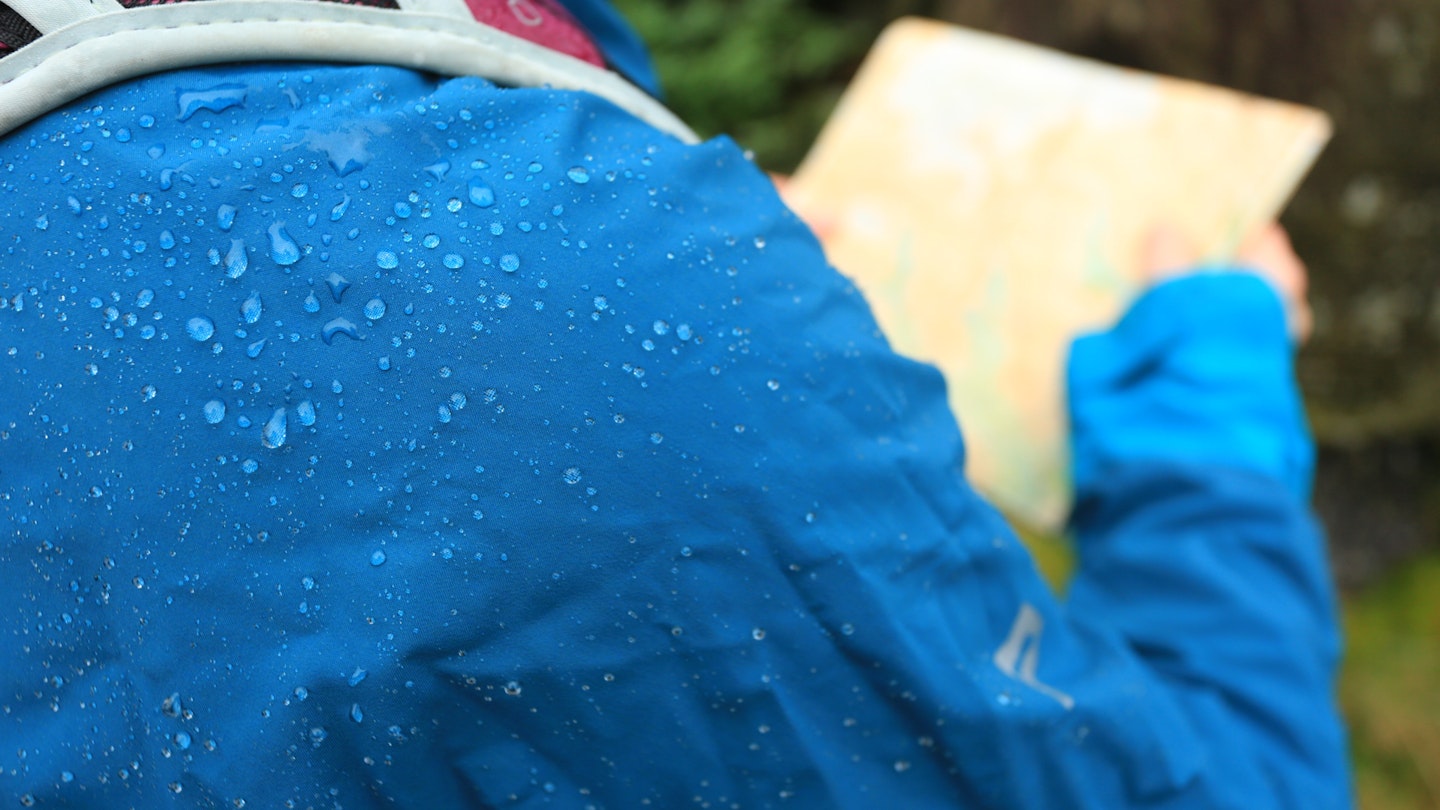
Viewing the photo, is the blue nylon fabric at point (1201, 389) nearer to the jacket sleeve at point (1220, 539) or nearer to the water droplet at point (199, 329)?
the jacket sleeve at point (1220, 539)

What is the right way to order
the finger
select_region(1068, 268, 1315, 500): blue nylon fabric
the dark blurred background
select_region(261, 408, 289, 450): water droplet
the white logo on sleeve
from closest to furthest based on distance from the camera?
1. select_region(261, 408, 289, 450): water droplet
2. the white logo on sleeve
3. select_region(1068, 268, 1315, 500): blue nylon fabric
4. the finger
5. the dark blurred background

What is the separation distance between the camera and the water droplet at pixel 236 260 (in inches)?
23.3

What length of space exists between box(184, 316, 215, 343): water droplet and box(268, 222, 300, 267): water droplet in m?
0.05

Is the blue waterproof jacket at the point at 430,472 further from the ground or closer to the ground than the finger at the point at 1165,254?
further from the ground

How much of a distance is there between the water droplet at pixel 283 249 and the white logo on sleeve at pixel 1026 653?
59cm

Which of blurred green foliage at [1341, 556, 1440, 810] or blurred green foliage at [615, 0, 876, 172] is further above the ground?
blurred green foliage at [615, 0, 876, 172]

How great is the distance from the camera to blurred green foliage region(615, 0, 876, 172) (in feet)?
10.5

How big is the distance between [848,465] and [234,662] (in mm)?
402

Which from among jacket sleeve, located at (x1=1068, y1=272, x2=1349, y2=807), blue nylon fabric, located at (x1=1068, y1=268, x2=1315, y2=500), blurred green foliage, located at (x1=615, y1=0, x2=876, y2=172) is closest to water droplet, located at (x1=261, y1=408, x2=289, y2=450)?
jacket sleeve, located at (x1=1068, y1=272, x2=1349, y2=807)

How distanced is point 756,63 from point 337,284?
2.82 meters

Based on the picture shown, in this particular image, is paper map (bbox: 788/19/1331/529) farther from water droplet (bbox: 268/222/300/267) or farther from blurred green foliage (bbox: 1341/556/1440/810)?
blurred green foliage (bbox: 1341/556/1440/810)

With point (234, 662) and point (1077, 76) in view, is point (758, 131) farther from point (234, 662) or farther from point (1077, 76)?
point (234, 662)

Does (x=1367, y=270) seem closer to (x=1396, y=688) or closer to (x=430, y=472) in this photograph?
(x=1396, y=688)

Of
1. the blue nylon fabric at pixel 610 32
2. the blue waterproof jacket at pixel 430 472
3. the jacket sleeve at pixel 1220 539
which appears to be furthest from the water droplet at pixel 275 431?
the jacket sleeve at pixel 1220 539
